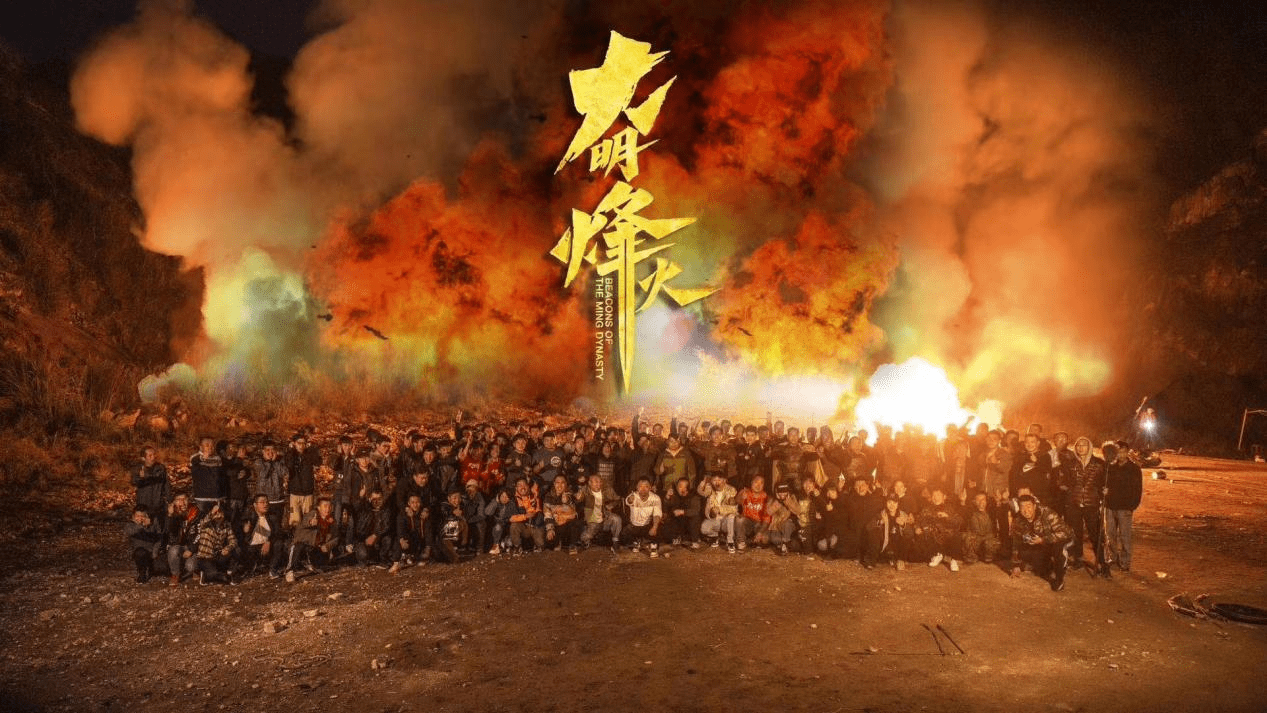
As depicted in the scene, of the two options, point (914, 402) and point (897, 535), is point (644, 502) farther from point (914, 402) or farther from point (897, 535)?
point (914, 402)

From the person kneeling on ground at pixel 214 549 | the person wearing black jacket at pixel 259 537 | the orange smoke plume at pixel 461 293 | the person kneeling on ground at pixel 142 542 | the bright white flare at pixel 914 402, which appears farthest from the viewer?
the orange smoke plume at pixel 461 293

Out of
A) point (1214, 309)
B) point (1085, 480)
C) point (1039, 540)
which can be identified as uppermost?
point (1214, 309)

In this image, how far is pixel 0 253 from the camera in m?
14.2

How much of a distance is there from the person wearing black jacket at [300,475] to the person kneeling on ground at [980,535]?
7696 millimetres

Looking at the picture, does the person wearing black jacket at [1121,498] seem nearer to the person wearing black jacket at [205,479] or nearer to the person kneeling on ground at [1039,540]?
the person kneeling on ground at [1039,540]

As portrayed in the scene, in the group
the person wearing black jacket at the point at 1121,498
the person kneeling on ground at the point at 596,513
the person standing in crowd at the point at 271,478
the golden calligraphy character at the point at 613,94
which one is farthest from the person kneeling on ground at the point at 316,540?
the golden calligraphy character at the point at 613,94

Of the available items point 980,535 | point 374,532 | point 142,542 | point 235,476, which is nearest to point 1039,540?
point 980,535

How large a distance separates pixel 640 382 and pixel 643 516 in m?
10.6

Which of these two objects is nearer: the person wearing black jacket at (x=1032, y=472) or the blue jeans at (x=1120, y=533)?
the blue jeans at (x=1120, y=533)

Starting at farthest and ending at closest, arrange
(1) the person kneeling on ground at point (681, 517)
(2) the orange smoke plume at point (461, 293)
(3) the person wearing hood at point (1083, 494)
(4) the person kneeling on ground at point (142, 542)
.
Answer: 1. (2) the orange smoke plume at point (461, 293)
2. (1) the person kneeling on ground at point (681, 517)
3. (3) the person wearing hood at point (1083, 494)
4. (4) the person kneeling on ground at point (142, 542)

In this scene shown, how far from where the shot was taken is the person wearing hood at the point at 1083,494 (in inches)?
341

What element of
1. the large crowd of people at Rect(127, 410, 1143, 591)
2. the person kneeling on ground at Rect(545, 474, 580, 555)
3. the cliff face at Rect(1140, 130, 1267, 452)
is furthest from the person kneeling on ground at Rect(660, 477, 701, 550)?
the cliff face at Rect(1140, 130, 1267, 452)

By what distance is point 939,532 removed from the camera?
29.4 ft

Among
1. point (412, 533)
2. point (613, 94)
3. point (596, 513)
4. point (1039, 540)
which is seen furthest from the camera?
point (613, 94)
